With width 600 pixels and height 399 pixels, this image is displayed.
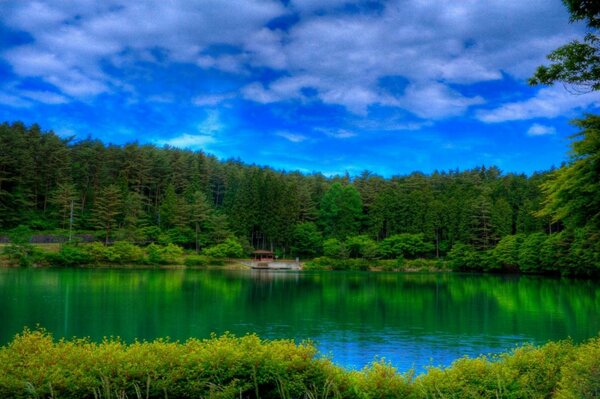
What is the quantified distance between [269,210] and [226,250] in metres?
10.2

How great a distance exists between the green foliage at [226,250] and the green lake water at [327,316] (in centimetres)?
2505

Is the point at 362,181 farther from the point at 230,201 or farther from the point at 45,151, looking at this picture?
the point at 45,151

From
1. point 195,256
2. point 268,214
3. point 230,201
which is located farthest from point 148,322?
point 230,201

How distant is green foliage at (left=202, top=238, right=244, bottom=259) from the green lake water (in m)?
25.1

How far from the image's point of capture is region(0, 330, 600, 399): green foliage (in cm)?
542

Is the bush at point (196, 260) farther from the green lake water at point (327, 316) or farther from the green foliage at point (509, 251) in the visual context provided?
the green foliage at point (509, 251)

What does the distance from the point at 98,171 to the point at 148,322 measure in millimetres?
54262

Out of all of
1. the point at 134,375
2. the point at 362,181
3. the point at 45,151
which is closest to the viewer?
the point at 134,375

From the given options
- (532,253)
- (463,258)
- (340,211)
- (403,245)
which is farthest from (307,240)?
(532,253)

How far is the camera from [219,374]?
19.3 ft

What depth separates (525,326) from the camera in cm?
1844

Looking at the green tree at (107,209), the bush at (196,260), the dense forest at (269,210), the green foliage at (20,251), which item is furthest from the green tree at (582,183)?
the green tree at (107,209)

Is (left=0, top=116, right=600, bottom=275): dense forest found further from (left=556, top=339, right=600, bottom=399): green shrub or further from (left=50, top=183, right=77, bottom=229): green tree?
Answer: (left=556, top=339, right=600, bottom=399): green shrub

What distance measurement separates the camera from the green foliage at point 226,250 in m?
56.0
